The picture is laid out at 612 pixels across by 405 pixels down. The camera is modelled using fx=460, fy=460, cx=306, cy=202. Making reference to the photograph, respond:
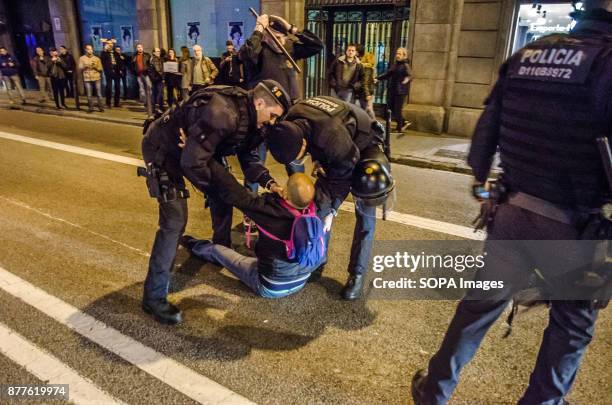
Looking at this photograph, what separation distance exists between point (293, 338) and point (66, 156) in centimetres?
616

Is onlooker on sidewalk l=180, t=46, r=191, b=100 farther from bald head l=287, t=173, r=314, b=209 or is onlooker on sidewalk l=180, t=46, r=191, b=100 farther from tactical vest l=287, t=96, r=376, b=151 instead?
bald head l=287, t=173, r=314, b=209

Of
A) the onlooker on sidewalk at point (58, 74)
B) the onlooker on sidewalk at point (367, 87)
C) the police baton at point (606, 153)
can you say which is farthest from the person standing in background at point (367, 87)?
the onlooker on sidewalk at point (58, 74)

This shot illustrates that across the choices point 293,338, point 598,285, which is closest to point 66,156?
point 293,338

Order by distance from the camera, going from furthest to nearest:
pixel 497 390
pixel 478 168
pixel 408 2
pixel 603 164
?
pixel 408 2
pixel 497 390
pixel 478 168
pixel 603 164

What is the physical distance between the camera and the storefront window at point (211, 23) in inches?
517

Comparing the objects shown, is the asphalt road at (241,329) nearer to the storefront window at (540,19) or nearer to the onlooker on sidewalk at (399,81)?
the onlooker on sidewalk at (399,81)

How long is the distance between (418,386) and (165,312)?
159 cm

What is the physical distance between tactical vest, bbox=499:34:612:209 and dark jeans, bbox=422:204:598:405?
129mm

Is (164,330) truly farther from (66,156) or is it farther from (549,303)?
(66,156)

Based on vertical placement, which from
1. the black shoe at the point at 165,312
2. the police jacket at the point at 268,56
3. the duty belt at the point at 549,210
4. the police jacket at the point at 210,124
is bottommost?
the black shoe at the point at 165,312

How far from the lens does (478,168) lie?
6.95ft

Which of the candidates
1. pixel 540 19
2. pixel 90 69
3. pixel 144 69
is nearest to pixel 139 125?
pixel 144 69

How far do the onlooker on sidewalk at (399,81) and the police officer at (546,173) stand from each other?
7.94 metres

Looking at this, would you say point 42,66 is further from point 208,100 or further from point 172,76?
point 208,100
